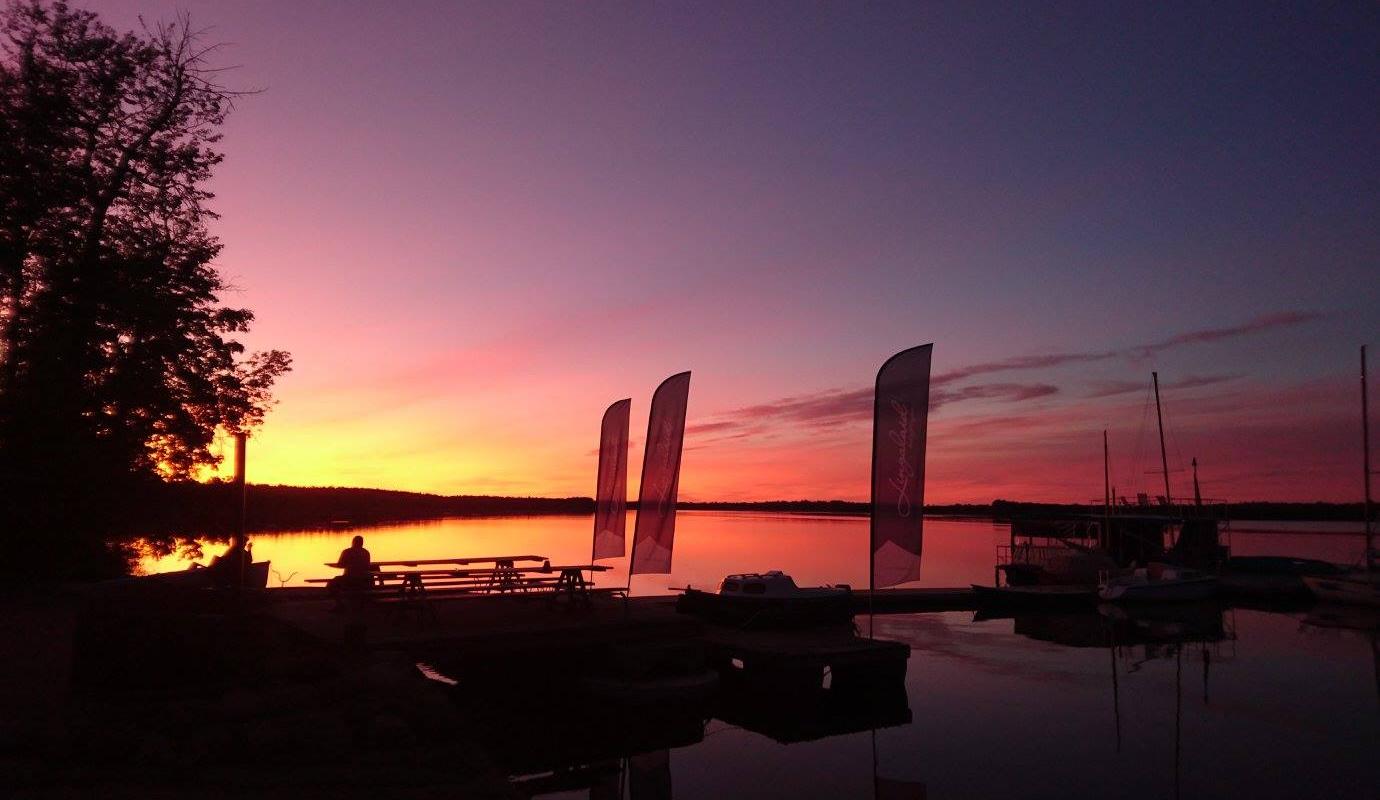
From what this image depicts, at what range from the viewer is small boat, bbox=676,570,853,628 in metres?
19.9

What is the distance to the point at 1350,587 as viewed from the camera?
37.3m

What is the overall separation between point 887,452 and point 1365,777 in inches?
368

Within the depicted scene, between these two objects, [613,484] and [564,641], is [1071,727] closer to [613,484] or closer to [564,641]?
[564,641]

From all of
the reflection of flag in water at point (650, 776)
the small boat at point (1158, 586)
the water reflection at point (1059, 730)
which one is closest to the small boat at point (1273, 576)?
the small boat at point (1158, 586)

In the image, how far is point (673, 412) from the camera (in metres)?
18.1

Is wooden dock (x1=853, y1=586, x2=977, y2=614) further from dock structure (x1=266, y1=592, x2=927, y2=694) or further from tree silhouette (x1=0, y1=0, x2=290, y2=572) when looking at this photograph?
tree silhouette (x1=0, y1=0, x2=290, y2=572)

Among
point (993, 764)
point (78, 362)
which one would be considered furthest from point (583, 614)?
point (78, 362)

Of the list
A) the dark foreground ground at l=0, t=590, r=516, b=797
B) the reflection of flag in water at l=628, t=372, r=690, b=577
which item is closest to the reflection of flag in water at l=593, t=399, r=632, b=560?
the reflection of flag in water at l=628, t=372, r=690, b=577

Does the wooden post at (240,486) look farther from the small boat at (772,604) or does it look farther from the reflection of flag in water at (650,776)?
the small boat at (772,604)

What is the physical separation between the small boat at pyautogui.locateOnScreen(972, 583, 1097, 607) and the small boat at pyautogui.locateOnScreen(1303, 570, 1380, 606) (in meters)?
11.4

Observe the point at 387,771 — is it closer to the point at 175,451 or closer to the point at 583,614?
the point at 583,614

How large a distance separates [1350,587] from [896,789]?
35.8m

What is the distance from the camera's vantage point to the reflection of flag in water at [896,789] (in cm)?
1279

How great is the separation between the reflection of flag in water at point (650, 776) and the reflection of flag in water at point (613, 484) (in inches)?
209
